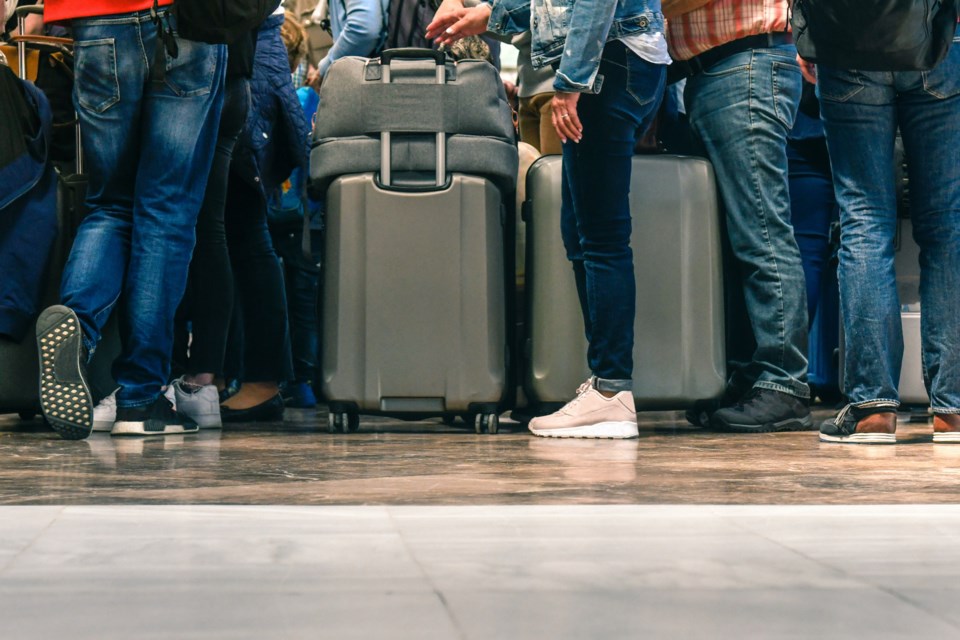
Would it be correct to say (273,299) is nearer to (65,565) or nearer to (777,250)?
(777,250)

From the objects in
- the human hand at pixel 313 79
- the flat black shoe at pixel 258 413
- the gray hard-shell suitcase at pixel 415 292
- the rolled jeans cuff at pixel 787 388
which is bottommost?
the flat black shoe at pixel 258 413

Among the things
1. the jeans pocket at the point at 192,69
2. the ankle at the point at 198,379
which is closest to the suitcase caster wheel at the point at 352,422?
the ankle at the point at 198,379

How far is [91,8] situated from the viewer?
3.15m

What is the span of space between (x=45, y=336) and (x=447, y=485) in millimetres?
1269

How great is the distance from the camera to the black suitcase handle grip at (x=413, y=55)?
345 centimetres

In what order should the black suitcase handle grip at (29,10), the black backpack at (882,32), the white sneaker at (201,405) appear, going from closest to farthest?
the black backpack at (882,32)
the white sneaker at (201,405)
the black suitcase handle grip at (29,10)

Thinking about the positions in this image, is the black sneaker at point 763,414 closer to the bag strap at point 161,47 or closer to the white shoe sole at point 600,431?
the white shoe sole at point 600,431

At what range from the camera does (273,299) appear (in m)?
3.96

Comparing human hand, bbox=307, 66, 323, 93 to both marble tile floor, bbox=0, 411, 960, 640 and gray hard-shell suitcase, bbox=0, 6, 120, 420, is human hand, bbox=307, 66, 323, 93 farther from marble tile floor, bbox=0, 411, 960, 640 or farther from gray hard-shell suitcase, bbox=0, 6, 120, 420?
marble tile floor, bbox=0, 411, 960, 640

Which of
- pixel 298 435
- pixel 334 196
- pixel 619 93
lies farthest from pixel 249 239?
pixel 619 93

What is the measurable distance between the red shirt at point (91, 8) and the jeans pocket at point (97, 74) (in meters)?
0.07

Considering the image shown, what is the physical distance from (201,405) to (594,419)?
3.52 feet

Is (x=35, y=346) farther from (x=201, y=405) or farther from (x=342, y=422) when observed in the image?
(x=342, y=422)

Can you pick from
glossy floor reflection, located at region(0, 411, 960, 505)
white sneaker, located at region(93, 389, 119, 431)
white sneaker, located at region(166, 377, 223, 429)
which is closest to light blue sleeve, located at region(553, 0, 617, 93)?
glossy floor reflection, located at region(0, 411, 960, 505)
